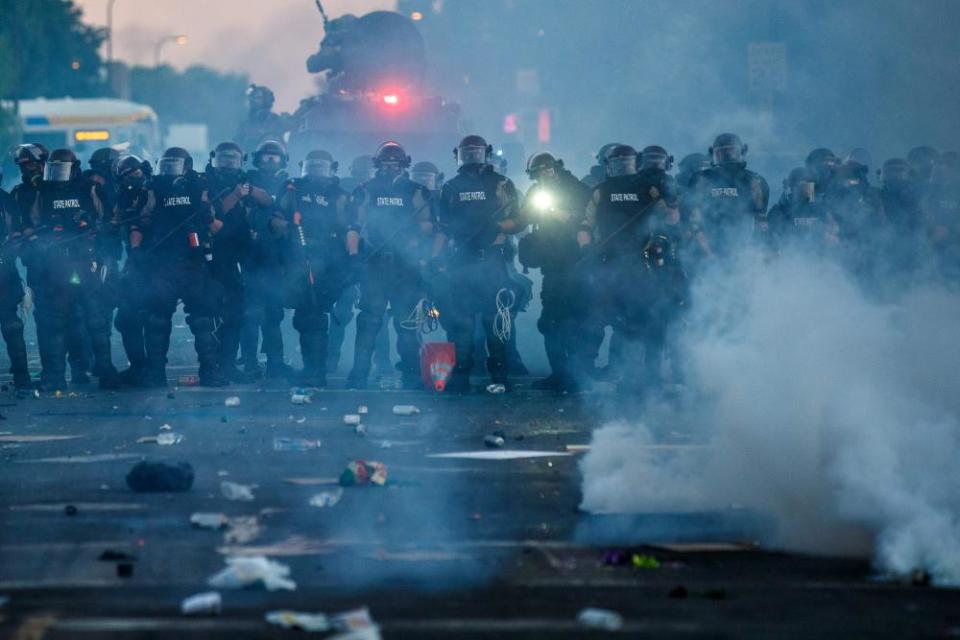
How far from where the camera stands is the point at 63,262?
15.5 meters

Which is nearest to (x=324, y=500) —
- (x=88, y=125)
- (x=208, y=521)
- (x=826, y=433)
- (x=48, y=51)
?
(x=208, y=521)

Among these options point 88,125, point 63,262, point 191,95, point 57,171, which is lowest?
point 63,262

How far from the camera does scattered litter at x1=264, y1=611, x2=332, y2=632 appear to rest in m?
6.64

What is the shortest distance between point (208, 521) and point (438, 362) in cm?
661

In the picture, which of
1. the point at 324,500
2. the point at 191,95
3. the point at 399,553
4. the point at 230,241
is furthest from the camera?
the point at 191,95

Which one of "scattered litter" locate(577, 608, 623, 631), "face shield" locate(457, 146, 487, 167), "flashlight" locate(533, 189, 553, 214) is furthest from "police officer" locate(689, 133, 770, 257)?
"scattered litter" locate(577, 608, 623, 631)

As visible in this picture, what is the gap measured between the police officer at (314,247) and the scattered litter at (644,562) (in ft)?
26.8

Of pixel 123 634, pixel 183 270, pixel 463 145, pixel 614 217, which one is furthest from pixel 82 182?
pixel 123 634

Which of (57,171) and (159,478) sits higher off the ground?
(57,171)

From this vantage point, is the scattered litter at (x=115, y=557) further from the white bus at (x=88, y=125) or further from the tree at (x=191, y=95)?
the tree at (x=191, y=95)

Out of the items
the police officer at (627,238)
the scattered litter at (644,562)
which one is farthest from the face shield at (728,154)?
the scattered litter at (644,562)

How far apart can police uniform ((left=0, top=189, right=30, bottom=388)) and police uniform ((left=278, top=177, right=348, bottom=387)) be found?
105 inches

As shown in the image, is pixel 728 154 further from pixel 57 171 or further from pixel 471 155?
pixel 57 171

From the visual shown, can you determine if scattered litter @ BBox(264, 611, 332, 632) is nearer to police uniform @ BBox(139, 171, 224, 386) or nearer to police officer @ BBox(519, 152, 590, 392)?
police officer @ BBox(519, 152, 590, 392)
